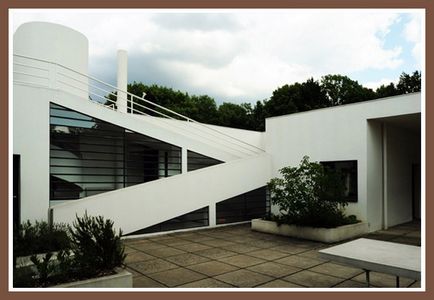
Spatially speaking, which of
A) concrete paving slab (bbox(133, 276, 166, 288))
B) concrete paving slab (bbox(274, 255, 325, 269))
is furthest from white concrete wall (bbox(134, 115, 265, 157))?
concrete paving slab (bbox(133, 276, 166, 288))

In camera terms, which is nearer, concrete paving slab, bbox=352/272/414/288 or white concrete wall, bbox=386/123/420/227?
concrete paving slab, bbox=352/272/414/288

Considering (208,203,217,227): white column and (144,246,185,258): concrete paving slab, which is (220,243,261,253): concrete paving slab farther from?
(208,203,217,227): white column

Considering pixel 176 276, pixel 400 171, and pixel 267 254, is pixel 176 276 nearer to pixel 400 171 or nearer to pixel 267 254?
pixel 267 254

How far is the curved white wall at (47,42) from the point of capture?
1075cm

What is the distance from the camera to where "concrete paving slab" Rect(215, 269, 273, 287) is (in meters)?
5.18

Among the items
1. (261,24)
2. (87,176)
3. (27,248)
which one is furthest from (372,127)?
(27,248)

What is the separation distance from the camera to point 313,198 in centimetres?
896

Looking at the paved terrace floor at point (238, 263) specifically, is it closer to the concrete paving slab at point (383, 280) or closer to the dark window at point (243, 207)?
the concrete paving slab at point (383, 280)

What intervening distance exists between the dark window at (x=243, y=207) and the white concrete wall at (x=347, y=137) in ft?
4.73

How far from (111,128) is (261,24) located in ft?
18.2

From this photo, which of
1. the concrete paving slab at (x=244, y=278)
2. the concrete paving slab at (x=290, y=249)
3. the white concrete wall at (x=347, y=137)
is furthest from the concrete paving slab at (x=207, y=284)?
the white concrete wall at (x=347, y=137)

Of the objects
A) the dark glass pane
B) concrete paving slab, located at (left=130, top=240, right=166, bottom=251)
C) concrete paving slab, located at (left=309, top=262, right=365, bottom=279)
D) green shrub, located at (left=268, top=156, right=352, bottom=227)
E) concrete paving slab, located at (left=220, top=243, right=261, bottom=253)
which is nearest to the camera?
concrete paving slab, located at (left=309, top=262, right=365, bottom=279)

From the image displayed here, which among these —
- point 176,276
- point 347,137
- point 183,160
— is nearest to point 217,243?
point 176,276

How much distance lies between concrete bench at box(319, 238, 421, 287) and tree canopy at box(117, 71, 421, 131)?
26447mm
